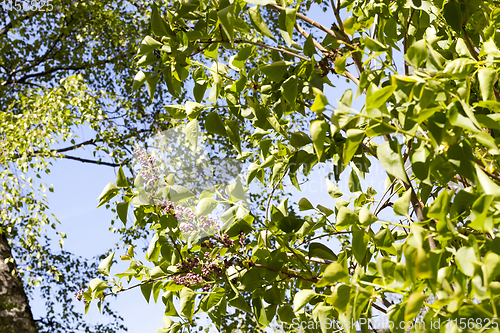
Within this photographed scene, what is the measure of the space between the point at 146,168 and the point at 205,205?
8.2 inches

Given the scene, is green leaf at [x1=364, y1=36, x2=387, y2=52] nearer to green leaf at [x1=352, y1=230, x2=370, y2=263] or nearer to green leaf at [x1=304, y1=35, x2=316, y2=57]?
green leaf at [x1=304, y1=35, x2=316, y2=57]

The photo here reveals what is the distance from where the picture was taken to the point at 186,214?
0.94m

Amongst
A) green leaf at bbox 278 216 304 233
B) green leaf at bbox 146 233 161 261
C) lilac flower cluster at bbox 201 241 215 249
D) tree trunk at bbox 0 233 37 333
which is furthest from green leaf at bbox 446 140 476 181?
tree trunk at bbox 0 233 37 333

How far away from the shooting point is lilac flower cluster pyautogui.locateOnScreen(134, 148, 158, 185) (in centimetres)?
89

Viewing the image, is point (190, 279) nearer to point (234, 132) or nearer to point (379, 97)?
point (234, 132)

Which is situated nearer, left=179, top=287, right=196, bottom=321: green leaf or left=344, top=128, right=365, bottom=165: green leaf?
left=344, top=128, right=365, bottom=165: green leaf

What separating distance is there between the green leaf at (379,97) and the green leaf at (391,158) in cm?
8

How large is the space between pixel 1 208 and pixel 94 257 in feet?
4.94

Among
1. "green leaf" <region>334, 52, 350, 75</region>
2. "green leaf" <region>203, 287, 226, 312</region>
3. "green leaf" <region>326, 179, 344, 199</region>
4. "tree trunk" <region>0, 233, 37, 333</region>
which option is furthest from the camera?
"tree trunk" <region>0, 233, 37, 333</region>

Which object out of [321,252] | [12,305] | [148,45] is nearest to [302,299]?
[321,252]

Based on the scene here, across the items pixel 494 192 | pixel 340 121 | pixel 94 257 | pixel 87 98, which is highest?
pixel 87 98

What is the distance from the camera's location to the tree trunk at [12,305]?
3.47m

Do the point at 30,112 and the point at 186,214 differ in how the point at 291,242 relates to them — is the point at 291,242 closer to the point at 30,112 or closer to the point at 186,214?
the point at 186,214

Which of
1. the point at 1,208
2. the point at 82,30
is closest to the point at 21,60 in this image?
the point at 82,30
